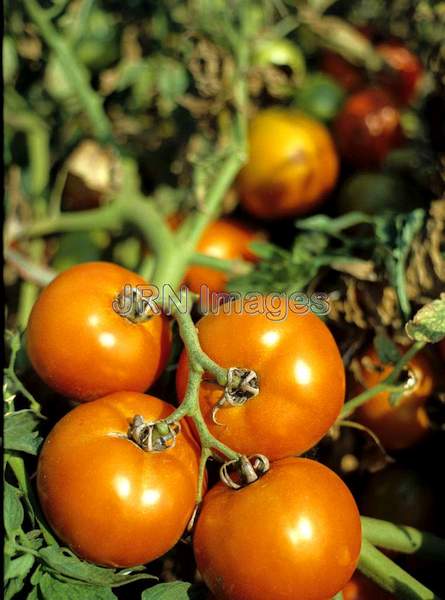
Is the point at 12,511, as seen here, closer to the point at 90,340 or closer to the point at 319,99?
the point at 90,340

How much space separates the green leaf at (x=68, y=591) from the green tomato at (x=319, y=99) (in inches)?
47.5

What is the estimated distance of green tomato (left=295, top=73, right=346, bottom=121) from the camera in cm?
168

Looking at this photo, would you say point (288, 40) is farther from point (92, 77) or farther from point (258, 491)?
point (258, 491)

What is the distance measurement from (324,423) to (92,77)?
50.1 inches

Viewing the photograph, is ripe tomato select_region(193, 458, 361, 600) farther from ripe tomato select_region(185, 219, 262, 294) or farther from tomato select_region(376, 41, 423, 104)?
tomato select_region(376, 41, 423, 104)

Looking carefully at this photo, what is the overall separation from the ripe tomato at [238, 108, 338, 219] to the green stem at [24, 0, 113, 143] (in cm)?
32

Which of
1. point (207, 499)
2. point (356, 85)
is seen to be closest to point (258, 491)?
point (207, 499)

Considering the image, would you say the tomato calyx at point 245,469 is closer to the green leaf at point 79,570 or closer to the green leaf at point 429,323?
the green leaf at point 79,570

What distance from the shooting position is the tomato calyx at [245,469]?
0.82 metres

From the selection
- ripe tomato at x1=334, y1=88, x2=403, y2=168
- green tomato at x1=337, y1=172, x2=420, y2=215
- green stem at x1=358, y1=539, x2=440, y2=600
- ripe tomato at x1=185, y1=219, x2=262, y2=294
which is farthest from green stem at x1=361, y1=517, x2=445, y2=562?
ripe tomato at x1=334, y1=88, x2=403, y2=168

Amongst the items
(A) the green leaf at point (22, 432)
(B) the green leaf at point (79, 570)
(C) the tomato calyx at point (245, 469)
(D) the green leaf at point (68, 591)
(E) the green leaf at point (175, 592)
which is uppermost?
(C) the tomato calyx at point (245, 469)

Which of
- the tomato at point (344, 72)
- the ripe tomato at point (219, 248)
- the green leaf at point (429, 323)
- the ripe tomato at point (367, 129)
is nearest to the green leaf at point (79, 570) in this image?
the green leaf at point (429, 323)

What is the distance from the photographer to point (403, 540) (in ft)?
3.20

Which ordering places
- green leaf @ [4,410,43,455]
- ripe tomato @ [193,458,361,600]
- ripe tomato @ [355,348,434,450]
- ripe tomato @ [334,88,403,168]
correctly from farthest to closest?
ripe tomato @ [334,88,403,168]
ripe tomato @ [355,348,434,450]
green leaf @ [4,410,43,455]
ripe tomato @ [193,458,361,600]
